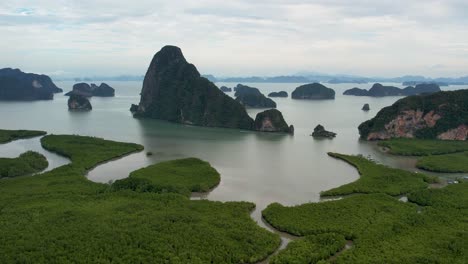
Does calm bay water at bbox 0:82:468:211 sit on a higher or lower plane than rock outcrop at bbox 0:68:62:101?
lower

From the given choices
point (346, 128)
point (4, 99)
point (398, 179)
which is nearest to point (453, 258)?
point (398, 179)

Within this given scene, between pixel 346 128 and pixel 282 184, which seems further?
A: pixel 346 128

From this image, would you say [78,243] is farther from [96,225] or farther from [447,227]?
[447,227]

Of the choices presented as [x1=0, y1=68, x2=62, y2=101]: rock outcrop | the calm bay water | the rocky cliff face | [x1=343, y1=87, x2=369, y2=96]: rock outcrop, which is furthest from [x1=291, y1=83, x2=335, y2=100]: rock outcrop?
[x1=0, y1=68, x2=62, y2=101]: rock outcrop

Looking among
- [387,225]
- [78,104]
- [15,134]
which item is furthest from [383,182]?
[78,104]

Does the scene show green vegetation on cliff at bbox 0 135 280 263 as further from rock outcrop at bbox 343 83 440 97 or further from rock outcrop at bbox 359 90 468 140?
rock outcrop at bbox 343 83 440 97

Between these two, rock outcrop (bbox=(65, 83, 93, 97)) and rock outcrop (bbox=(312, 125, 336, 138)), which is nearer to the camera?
rock outcrop (bbox=(312, 125, 336, 138))

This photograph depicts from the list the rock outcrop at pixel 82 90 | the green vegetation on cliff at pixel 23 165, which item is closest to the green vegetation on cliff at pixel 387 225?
the green vegetation on cliff at pixel 23 165
